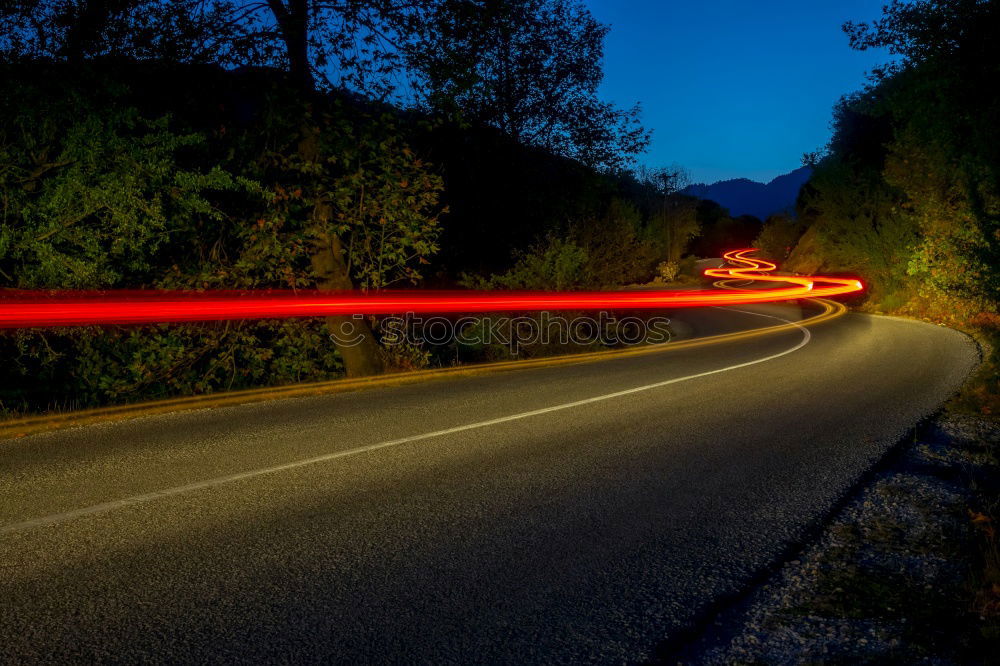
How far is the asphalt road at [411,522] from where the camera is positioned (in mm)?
3748

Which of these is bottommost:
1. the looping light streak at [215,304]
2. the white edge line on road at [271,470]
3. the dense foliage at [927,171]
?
the white edge line on road at [271,470]

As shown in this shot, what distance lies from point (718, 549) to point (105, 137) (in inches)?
388

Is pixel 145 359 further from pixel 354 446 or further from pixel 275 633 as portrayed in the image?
pixel 275 633

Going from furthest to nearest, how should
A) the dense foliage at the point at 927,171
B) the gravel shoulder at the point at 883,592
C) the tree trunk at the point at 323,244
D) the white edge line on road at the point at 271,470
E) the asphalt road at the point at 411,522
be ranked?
the tree trunk at the point at 323,244
the dense foliage at the point at 927,171
the white edge line on road at the point at 271,470
the asphalt road at the point at 411,522
the gravel shoulder at the point at 883,592

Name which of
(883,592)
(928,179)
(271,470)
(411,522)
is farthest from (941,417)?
(928,179)

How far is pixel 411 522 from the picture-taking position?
211 inches

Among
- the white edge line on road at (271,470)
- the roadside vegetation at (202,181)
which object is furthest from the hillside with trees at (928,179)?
the roadside vegetation at (202,181)

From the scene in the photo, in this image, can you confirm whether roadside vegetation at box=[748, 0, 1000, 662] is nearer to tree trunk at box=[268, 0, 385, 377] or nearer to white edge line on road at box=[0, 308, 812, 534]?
white edge line on road at box=[0, 308, 812, 534]

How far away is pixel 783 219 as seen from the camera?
80562 mm

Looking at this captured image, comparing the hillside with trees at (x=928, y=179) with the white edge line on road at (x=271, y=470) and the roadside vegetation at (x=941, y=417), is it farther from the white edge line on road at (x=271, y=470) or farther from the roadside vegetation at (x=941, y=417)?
the white edge line on road at (x=271, y=470)

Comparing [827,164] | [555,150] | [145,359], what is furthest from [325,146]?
[827,164]

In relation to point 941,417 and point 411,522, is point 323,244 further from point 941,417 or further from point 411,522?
point 941,417

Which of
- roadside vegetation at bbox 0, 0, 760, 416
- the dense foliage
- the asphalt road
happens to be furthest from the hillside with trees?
roadside vegetation at bbox 0, 0, 760, 416

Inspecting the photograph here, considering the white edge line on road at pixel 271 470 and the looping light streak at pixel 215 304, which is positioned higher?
the looping light streak at pixel 215 304
